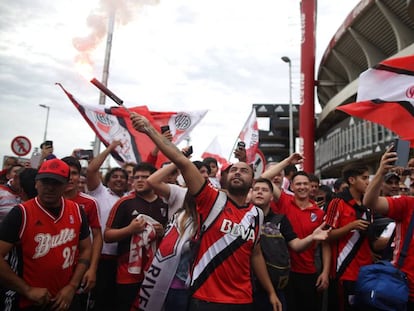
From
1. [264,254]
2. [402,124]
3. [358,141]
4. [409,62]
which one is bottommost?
[264,254]

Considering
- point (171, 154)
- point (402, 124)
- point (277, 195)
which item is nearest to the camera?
point (171, 154)

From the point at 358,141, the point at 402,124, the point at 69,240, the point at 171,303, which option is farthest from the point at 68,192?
the point at 358,141

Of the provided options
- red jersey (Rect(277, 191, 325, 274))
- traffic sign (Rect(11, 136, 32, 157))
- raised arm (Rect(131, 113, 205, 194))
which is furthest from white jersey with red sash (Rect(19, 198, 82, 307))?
traffic sign (Rect(11, 136, 32, 157))

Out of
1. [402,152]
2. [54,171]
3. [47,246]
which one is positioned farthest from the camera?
[402,152]

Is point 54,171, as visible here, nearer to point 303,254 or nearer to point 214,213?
point 214,213

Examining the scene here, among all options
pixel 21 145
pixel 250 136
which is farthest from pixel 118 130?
pixel 21 145

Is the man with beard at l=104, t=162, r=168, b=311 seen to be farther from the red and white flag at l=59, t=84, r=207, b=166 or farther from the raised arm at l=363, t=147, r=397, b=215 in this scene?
the red and white flag at l=59, t=84, r=207, b=166

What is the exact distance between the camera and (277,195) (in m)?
4.57

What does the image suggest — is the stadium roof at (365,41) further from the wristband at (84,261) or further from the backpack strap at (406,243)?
the wristband at (84,261)

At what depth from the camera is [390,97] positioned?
14.4 ft

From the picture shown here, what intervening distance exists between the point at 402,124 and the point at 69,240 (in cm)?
353

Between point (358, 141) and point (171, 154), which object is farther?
point (358, 141)

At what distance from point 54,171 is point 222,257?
144 centimetres

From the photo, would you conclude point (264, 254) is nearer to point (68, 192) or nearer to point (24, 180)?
point (68, 192)
